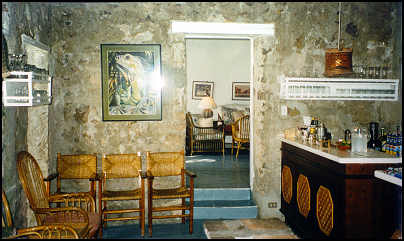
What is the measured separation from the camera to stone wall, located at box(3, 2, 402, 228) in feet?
14.1

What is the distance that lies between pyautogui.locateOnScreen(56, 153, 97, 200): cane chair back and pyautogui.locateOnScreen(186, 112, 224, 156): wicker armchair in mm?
3569

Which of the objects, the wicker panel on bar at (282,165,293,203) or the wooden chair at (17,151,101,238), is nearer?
the wooden chair at (17,151,101,238)

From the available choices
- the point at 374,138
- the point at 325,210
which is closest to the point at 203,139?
the point at 374,138

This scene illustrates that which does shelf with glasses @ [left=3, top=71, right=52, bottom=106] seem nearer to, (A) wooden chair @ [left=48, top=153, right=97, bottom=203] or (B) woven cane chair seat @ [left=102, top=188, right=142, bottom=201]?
(A) wooden chair @ [left=48, top=153, right=97, bottom=203]

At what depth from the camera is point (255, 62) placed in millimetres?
4559

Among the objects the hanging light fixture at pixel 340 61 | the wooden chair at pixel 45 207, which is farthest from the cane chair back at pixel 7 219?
the hanging light fixture at pixel 340 61

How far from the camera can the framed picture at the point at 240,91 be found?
9383mm

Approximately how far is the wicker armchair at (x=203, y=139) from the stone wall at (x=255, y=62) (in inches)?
120

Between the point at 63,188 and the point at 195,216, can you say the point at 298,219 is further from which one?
the point at 63,188

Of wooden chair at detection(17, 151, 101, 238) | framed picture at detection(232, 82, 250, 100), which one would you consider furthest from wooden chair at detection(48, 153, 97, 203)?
framed picture at detection(232, 82, 250, 100)

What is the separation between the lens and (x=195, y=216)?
4.43 metres

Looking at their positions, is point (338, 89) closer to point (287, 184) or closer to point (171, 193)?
point (287, 184)

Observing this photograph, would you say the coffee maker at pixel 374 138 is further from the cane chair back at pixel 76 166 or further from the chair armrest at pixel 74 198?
the cane chair back at pixel 76 166

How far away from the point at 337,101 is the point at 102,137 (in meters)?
3.17
